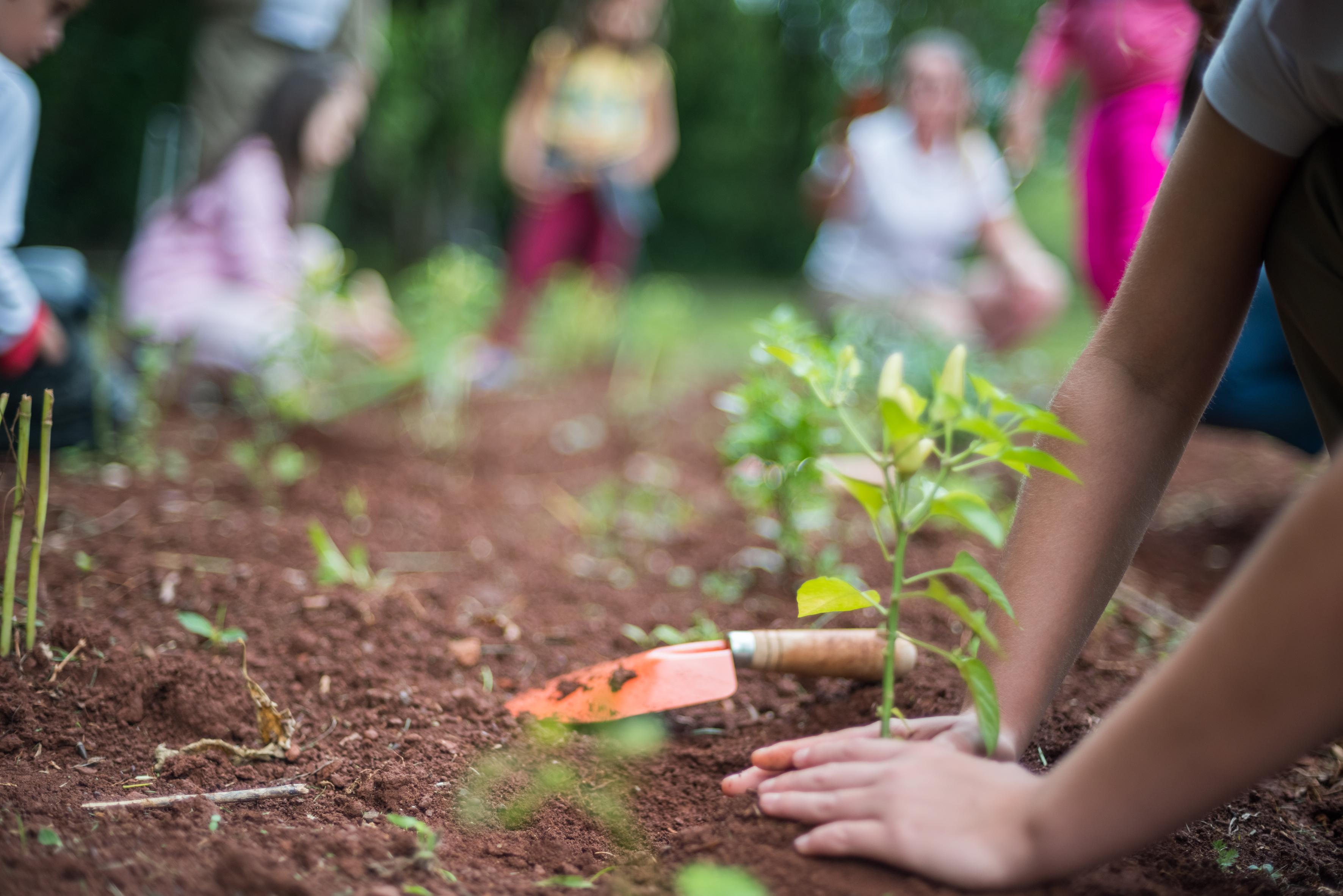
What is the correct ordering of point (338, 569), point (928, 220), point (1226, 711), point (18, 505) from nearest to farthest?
1. point (1226, 711)
2. point (18, 505)
3. point (338, 569)
4. point (928, 220)

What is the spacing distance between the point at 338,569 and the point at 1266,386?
2.38m

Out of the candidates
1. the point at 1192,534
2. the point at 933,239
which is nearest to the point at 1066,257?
the point at 933,239

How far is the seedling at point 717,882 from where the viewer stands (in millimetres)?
934

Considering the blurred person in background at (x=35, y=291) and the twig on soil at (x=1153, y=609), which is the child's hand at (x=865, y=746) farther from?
the blurred person in background at (x=35, y=291)

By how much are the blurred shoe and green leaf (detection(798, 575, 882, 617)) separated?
3294mm

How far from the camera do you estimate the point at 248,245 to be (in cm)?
382

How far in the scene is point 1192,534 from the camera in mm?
2957

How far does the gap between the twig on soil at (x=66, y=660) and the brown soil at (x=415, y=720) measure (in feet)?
0.03

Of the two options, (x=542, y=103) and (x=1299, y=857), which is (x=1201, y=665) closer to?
(x=1299, y=857)

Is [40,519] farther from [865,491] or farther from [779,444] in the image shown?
[779,444]

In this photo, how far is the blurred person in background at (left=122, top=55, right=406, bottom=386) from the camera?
12.0 ft

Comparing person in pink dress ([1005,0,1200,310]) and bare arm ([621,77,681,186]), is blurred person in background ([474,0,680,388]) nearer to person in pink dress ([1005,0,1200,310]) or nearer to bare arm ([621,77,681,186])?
bare arm ([621,77,681,186])

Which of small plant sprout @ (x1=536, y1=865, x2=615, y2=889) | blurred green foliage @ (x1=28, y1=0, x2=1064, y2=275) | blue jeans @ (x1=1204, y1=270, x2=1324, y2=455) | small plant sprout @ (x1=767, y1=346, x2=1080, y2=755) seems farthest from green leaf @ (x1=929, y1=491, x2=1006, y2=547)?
blurred green foliage @ (x1=28, y1=0, x2=1064, y2=275)

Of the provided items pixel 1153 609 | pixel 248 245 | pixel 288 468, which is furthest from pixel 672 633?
pixel 248 245
